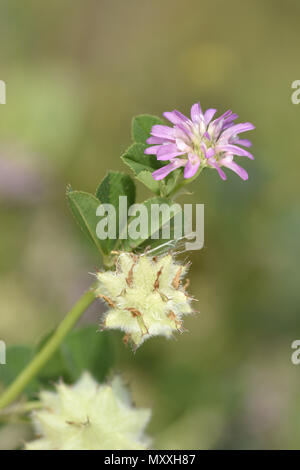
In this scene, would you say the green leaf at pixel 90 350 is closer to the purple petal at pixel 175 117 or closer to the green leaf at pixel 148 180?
the green leaf at pixel 148 180

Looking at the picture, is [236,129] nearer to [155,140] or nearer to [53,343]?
[155,140]

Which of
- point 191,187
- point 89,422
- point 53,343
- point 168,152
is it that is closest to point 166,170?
point 168,152

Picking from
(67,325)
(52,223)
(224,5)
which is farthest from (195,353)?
(224,5)

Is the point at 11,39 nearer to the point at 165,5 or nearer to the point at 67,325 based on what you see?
the point at 165,5

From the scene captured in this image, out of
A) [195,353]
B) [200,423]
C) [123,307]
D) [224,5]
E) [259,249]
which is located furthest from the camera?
[224,5]

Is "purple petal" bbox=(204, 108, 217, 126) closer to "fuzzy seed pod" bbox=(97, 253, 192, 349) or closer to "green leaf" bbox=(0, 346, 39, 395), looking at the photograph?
"fuzzy seed pod" bbox=(97, 253, 192, 349)

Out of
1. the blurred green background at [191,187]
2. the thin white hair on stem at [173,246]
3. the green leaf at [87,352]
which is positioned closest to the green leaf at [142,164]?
the thin white hair on stem at [173,246]

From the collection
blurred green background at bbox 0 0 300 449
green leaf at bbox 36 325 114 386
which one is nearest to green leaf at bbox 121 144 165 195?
green leaf at bbox 36 325 114 386
